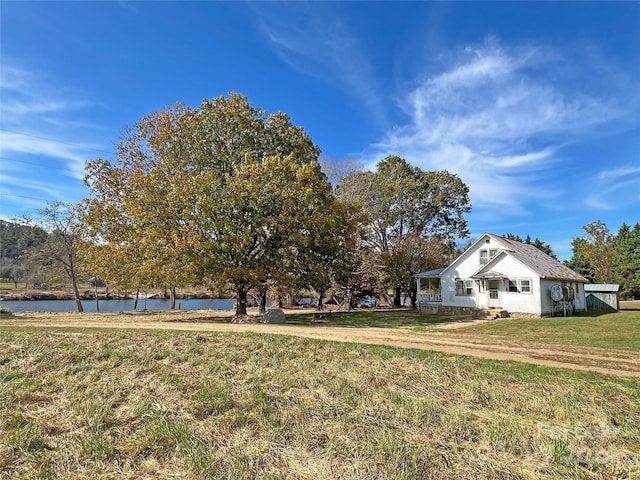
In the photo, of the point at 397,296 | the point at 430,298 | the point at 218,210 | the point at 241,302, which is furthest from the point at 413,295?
the point at 218,210

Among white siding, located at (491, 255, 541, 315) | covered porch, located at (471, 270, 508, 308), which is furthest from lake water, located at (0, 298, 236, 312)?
white siding, located at (491, 255, 541, 315)

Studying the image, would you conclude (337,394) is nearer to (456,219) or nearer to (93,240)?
(93,240)

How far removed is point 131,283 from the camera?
19.2m

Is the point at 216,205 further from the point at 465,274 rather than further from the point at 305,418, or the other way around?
the point at 465,274

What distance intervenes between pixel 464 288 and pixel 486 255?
266 cm

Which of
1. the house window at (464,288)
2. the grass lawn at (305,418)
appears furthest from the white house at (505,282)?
the grass lawn at (305,418)

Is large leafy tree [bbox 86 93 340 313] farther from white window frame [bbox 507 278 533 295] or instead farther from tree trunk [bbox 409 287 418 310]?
tree trunk [bbox 409 287 418 310]

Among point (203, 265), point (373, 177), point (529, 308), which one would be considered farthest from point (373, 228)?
point (203, 265)

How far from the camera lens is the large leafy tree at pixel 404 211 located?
31.5 m

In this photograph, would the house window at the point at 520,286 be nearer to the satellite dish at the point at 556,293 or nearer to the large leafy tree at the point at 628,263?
the satellite dish at the point at 556,293

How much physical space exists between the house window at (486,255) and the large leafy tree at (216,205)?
12395 mm

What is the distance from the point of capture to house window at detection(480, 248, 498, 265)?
2588cm

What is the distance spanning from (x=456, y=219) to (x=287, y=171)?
21.8 m

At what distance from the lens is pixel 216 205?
17734mm
